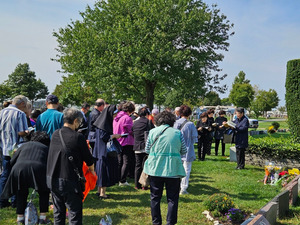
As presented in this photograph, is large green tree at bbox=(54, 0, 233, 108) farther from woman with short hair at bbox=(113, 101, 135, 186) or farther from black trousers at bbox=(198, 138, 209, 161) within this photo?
woman with short hair at bbox=(113, 101, 135, 186)

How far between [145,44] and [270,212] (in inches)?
698

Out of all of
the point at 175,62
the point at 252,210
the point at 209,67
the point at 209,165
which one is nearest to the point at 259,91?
the point at 209,67

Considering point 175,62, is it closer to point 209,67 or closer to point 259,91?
point 209,67

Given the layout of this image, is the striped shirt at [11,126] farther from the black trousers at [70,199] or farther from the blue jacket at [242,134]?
the blue jacket at [242,134]

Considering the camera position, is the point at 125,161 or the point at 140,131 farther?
the point at 125,161

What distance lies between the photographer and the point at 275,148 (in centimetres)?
988

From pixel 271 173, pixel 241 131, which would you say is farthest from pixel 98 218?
pixel 241 131

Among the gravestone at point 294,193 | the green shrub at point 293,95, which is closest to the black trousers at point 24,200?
the gravestone at point 294,193

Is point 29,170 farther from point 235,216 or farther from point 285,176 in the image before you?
point 285,176

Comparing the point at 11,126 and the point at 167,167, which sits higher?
the point at 11,126

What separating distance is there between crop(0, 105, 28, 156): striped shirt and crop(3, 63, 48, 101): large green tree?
6555 cm

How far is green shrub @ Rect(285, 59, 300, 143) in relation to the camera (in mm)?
9992

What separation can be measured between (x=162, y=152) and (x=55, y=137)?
1636mm

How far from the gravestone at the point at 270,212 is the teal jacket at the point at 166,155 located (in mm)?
1428
